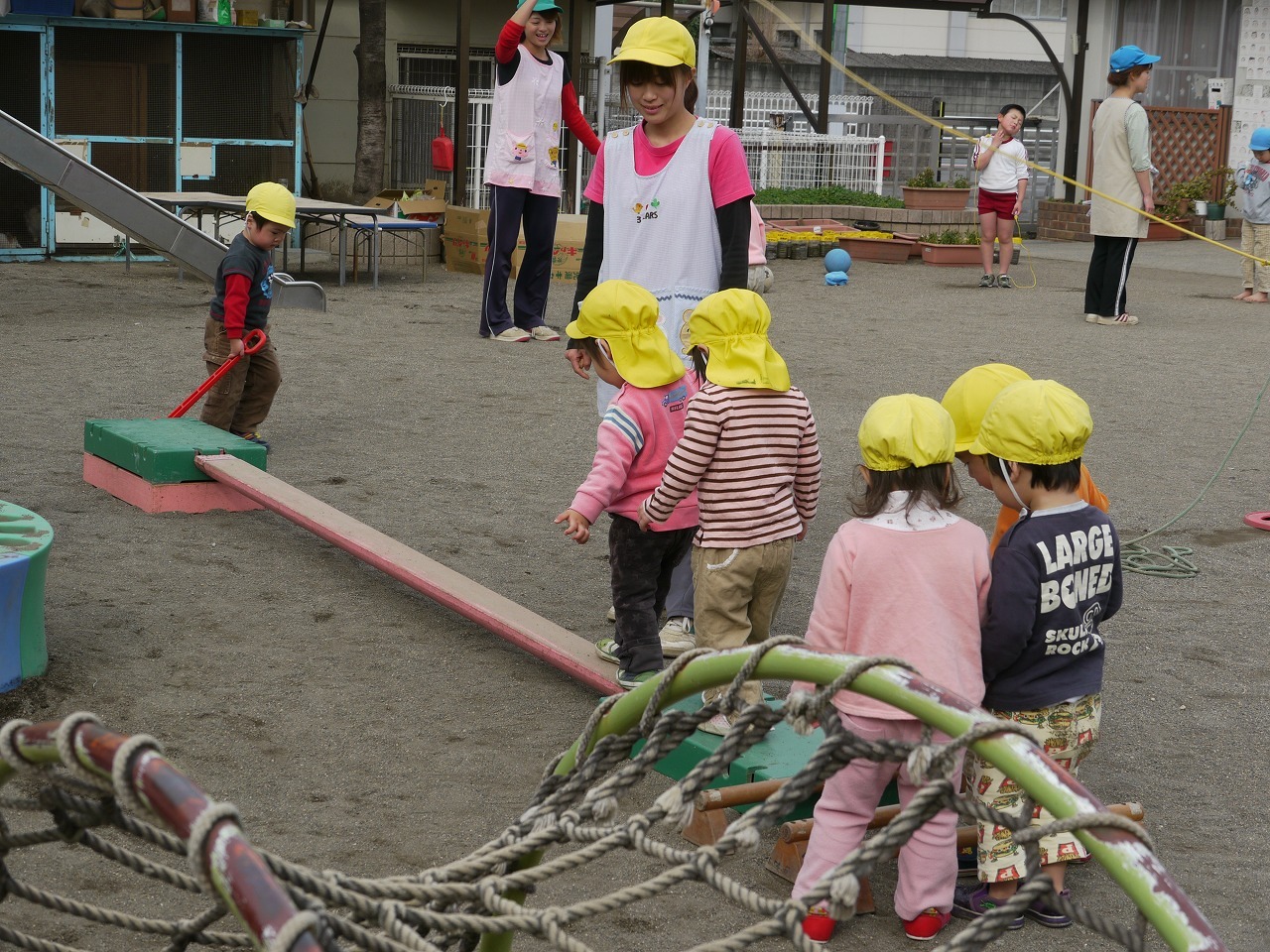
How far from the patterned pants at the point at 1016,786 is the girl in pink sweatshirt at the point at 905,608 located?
0.14 meters

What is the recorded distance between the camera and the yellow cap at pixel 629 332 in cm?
392

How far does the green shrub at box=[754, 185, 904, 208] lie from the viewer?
1750 centimetres

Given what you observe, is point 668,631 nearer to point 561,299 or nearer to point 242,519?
point 242,519

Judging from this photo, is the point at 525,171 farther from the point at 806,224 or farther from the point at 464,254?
the point at 806,224

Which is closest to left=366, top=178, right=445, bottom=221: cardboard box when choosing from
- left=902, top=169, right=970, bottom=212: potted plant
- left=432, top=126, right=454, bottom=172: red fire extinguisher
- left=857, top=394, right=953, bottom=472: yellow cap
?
left=432, top=126, right=454, bottom=172: red fire extinguisher

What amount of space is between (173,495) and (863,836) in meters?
3.69

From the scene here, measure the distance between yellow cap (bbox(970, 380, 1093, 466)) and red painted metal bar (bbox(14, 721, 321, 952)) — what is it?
1.94m

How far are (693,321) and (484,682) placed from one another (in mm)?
1271

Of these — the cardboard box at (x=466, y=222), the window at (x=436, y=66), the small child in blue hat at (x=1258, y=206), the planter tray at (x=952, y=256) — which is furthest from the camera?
the window at (x=436, y=66)

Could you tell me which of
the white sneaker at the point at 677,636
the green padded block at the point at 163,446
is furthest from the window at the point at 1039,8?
the white sneaker at the point at 677,636

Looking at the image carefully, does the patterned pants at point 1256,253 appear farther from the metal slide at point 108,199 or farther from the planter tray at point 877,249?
the metal slide at point 108,199

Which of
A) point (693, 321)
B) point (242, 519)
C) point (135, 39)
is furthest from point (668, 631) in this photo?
point (135, 39)

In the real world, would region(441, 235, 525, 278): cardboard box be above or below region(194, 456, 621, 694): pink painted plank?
above

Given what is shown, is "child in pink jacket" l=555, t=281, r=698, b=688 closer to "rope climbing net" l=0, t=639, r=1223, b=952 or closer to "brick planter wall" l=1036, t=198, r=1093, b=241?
"rope climbing net" l=0, t=639, r=1223, b=952
